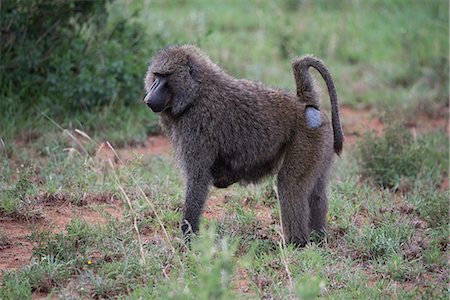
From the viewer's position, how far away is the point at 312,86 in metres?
4.80

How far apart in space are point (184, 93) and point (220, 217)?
0.93m

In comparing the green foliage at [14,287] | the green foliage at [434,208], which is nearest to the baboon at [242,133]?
the green foliage at [434,208]

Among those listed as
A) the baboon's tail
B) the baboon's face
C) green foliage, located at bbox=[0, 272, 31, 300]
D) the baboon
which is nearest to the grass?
green foliage, located at bbox=[0, 272, 31, 300]

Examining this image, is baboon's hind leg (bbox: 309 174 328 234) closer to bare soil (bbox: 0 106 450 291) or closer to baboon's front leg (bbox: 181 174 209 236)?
bare soil (bbox: 0 106 450 291)

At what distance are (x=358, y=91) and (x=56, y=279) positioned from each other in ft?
17.5

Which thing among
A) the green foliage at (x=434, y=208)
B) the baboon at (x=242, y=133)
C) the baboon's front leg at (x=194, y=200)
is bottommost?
the green foliage at (x=434, y=208)

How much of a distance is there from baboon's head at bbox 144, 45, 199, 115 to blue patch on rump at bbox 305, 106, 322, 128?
686 millimetres

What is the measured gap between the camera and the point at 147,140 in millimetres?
6812

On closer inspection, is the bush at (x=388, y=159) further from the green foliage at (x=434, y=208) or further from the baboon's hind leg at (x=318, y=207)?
the baboon's hind leg at (x=318, y=207)

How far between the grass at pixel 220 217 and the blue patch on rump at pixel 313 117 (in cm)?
71

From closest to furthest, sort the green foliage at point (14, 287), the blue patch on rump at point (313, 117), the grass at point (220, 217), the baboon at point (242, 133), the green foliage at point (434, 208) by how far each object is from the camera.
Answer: the green foliage at point (14, 287)
the grass at point (220, 217)
the baboon at point (242, 133)
the blue patch on rump at point (313, 117)
the green foliage at point (434, 208)

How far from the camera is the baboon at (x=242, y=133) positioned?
14.9 feet

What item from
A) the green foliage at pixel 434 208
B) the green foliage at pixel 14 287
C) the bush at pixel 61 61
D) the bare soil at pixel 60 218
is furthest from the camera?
the bush at pixel 61 61

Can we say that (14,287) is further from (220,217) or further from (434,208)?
(434,208)
